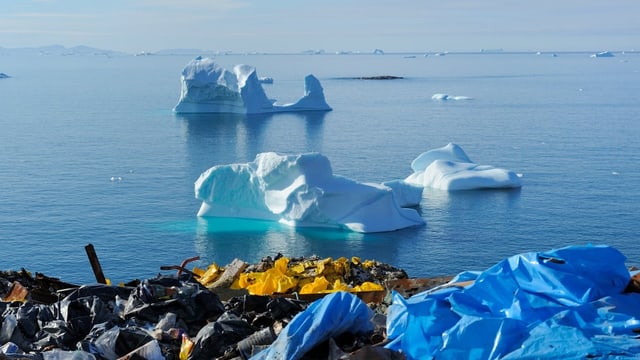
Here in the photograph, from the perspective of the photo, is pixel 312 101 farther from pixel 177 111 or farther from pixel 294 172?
pixel 294 172

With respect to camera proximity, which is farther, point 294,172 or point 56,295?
point 294,172

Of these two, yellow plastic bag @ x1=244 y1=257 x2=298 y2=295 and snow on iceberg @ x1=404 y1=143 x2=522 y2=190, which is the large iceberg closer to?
snow on iceberg @ x1=404 y1=143 x2=522 y2=190

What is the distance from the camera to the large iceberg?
46200 mm

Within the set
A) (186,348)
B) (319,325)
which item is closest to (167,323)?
(186,348)

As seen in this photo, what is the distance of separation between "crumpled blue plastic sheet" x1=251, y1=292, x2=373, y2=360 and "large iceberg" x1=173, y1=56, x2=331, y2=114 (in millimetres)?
40516

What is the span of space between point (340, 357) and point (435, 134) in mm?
40193

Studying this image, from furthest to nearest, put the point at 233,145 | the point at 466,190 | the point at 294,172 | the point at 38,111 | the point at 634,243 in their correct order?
the point at 38,111 → the point at 233,145 → the point at 466,190 → the point at 294,172 → the point at 634,243

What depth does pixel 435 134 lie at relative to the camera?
1767 inches

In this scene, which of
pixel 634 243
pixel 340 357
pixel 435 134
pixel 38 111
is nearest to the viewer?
pixel 340 357

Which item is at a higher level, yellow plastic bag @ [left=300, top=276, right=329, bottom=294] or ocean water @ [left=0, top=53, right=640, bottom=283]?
yellow plastic bag @ [left=300, top=276, right=329, bottom=294]

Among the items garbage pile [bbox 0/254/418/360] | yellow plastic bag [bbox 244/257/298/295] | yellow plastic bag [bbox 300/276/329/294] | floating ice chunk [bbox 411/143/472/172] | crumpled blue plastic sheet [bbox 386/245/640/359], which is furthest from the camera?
floating ice chunk [bbox 411/143/472/172]

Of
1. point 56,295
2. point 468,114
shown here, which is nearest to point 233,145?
point 468,114

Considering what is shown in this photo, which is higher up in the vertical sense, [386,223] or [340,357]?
[340,357]

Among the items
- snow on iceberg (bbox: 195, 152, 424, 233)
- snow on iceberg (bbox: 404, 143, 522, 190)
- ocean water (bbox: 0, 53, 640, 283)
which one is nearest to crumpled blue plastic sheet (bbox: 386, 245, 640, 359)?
ocean water (bbox: 0, 53, 640, 283)
